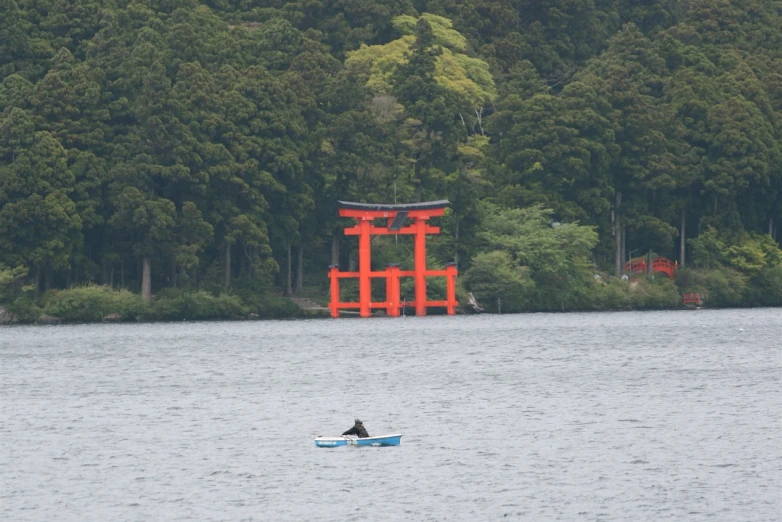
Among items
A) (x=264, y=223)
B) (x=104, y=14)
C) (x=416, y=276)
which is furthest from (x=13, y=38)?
(x=416, y=276)

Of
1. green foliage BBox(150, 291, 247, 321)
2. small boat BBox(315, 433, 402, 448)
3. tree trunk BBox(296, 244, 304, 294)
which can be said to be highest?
tree trunk BBox(296, 244, 304, 294)

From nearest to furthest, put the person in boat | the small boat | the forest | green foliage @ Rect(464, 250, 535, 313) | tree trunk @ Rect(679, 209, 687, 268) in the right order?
the small boat → the person in boat → the forest → green foliage @ Rect(464, 250, 535, 313) → tree trunk @ Rect(679, 209, 687, 268)

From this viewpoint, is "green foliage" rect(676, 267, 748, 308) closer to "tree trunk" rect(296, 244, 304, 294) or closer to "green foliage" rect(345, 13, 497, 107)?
"green foliage" rect(345, 13, 497, 107)

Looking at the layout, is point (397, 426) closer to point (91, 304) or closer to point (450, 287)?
point (91, 304)

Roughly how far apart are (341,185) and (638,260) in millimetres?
16601

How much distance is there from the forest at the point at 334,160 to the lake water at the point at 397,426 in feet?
28.6

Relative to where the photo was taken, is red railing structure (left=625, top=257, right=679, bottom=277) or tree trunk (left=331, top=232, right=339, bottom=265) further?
red railing structure (left=625, top=257, right=679, bottom=277)

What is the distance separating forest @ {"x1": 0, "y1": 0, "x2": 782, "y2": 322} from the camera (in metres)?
73.1

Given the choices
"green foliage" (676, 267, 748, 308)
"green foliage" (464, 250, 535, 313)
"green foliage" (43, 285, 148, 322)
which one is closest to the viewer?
"green foliage" (43, 285, 148, 322)

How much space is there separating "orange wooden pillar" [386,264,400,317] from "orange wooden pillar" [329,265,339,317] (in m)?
2.16

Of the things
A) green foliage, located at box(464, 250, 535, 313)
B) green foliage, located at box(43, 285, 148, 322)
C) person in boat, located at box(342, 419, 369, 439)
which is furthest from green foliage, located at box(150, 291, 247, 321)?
person in boat, located at box(342, 419, 369, 439)

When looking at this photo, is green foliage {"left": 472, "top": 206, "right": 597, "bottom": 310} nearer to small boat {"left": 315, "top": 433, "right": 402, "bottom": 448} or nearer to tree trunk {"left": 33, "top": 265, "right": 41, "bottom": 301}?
tree trunk {"left": 33, "top": 265, "right": 41, "bottom": 301}

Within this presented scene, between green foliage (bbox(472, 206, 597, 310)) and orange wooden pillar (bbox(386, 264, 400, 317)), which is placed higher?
green foliage (bbox(472, 206, 597, 310))

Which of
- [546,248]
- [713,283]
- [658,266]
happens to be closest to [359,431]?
[546,248]
